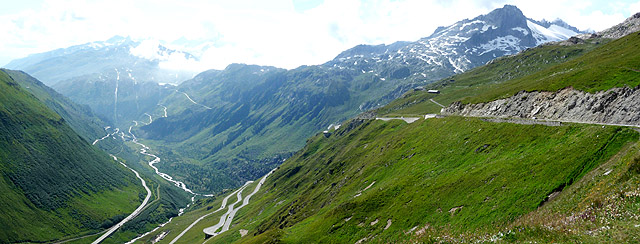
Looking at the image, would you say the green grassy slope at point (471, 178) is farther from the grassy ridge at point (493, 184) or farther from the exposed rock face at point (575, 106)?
the exposed rock face at point (575, 106)

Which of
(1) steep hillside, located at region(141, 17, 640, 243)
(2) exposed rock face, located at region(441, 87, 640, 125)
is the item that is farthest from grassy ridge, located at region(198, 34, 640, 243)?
(2) exposed rock face, located at region(441, 87, 640, 125)

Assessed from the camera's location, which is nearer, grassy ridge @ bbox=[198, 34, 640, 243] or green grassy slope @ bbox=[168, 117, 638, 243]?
grassy ridge @ bbox=[198, 34, 640, 243]

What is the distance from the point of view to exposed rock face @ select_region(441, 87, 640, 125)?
196ft

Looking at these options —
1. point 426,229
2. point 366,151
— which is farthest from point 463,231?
point 366,151

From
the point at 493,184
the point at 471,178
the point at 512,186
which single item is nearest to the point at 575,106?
the point at 471,178

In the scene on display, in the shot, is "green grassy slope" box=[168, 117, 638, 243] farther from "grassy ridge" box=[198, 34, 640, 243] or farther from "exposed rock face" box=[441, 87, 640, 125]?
"exposed rock face" box=[441, 87, 640, 125]

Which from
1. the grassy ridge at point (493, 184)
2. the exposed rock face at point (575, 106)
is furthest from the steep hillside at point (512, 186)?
the exposed rock face at point (575, 106)

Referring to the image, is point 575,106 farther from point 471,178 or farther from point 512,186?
point 512,186

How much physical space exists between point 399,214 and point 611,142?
3324cm

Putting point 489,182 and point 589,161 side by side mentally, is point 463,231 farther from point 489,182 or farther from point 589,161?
point 589,161

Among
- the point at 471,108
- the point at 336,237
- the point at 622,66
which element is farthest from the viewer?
the point at 471,108

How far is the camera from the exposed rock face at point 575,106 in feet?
196

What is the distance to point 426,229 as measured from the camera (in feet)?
171

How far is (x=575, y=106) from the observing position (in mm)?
74125
